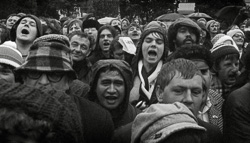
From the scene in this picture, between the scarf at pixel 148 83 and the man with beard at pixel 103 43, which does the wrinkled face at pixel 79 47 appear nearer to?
the man with beard at pixel 103 43

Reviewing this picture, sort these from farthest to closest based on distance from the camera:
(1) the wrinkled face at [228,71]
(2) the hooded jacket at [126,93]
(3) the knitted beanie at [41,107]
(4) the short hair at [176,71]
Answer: (1) the wrinkled face at [228,71]
(2) the hooded jacket at [126,93]
(4) the short hair at [176,71]
(3) the knitted beanie at [41,107]

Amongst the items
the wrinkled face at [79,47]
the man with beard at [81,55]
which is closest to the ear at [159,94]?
the man with beard at [81,55]

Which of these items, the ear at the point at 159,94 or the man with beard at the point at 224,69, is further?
the man with beard at the point at 224,69

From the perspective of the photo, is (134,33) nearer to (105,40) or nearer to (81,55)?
(105,40)

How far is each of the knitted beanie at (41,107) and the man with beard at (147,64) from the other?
2493 mm

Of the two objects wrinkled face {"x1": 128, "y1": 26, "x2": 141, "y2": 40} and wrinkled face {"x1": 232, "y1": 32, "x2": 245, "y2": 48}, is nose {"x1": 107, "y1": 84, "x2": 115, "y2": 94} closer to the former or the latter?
wrinkled face {"x1": 128, "y1": 26, "x2": 141, "y2": 40}

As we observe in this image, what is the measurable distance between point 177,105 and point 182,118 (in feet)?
0.49

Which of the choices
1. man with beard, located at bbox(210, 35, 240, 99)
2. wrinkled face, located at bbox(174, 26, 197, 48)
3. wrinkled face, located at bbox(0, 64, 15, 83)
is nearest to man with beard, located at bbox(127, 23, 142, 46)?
wrinkled face, located at bbox(174, 26, 197, 48)

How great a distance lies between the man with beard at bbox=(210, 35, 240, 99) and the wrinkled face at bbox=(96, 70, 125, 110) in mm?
1198

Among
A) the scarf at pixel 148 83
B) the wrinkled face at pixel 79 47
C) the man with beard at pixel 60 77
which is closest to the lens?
the man with beard at pixel 60 77

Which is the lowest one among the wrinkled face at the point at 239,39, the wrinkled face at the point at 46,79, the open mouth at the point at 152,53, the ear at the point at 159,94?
the wrinkled face at the point at 239,39

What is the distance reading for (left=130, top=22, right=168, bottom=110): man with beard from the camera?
4305mm

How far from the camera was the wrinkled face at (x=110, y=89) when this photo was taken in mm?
3701

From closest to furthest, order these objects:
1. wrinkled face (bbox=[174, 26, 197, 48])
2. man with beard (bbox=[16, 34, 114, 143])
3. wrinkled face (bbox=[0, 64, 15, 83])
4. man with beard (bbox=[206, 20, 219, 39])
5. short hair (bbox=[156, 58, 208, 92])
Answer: man with beard (bbox=[16, 34, 114, 143])
short hair (bbox=[156, 58, 208, 92])
wrinkled face (bbox=[0, 64, 15, 83])
wrinkled face (bbox=[174, 26, 197, 48])
man with beard (bbox=[206, 20, 219, 39])
